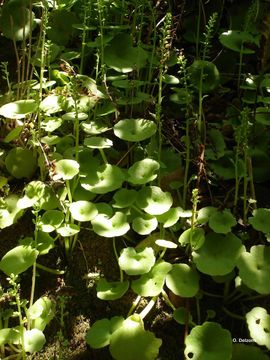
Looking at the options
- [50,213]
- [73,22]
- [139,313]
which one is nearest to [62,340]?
[139,313]

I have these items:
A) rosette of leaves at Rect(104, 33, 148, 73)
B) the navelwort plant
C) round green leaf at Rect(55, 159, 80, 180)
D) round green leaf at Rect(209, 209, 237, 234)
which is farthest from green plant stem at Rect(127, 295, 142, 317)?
rosette of leaves at Rect(104, 33, 148, 73)

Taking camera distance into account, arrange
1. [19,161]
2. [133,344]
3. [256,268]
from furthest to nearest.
Answer: [19,161], [256,268], [133,344]

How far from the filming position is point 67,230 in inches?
50.4

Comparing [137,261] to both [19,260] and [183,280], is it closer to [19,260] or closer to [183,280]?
[183,280]

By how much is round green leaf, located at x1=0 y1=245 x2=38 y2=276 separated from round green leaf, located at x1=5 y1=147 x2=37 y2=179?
1.20 feet

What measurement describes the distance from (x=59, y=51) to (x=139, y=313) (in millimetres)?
1097

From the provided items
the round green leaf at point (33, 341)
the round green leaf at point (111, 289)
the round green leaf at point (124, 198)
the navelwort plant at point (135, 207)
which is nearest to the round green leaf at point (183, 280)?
the navelwort plant at point (135, 207)

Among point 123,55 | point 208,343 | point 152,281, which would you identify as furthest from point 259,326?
point 123,55

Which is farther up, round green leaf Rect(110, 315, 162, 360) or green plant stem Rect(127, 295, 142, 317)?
round green leaf Rect(110, 315, 162, 360)

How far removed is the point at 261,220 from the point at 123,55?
2.81 ft

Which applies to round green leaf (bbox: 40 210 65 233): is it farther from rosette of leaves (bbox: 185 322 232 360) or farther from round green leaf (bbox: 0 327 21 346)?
rosette of leaves (bbox: 185 322 232 360)

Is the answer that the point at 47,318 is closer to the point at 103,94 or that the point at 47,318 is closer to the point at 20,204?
the point at 20,204

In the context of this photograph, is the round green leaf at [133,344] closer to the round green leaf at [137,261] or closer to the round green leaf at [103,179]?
the round green leaf at [137,261]

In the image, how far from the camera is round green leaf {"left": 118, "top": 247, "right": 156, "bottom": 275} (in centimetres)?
118
